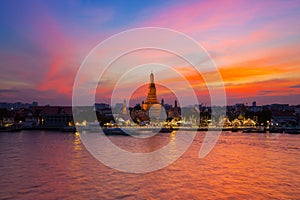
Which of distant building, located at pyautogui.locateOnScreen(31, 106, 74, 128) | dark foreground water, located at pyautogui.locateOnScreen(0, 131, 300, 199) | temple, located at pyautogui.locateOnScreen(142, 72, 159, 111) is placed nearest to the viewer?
dark foreground water, located at pyautogui.locateOnScreen(0, 131, 300, 199)

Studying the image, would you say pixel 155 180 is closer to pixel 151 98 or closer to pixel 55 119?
pixel 55 119

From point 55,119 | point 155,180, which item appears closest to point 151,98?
point 55,119

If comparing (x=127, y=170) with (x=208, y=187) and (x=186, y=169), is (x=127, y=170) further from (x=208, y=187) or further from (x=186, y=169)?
(x=208, y=187)

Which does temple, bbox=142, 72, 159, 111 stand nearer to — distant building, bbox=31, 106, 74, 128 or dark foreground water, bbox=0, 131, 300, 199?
distant building, bbox=31, 106, 74, 128

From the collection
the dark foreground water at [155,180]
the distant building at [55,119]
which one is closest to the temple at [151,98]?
the distant building at [55,119]

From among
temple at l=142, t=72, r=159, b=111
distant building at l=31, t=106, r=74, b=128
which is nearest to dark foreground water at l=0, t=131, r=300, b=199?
distant building at l=31, t=106, r=74, b=128

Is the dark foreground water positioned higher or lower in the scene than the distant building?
lower

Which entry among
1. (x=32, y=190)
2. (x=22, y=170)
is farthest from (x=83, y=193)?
(x=22, y=170)

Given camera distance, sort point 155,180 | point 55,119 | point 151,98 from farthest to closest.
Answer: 1. point 151,98
2. point 55,119
3. point 155,180

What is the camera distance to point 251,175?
989 centimetres

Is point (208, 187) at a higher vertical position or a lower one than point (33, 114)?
lower

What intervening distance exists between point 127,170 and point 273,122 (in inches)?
1410

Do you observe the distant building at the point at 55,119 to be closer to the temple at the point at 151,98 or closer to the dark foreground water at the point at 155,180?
the temple at the point at 151,98

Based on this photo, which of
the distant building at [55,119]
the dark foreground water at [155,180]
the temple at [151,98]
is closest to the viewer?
the dark foreground water at [155,180]
